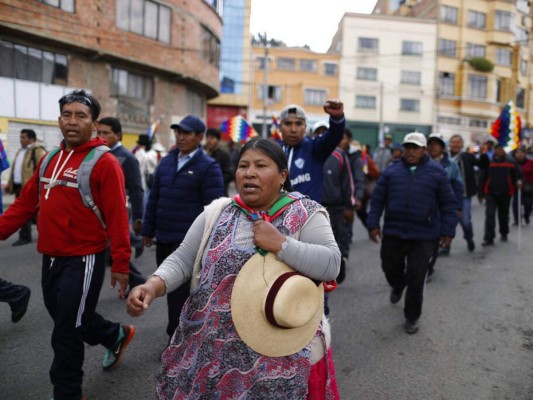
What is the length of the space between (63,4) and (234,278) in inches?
824

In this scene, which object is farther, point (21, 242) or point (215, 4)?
point (215, 4)

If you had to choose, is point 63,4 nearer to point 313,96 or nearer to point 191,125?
point 191,125

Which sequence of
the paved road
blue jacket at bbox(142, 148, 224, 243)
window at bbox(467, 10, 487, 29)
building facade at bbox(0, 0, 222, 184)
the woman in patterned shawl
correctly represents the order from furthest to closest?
window at bbox(467, 10, 487, 29)
building facade at bbox(0, 0, 222, 184)
blue jacket at bbox(142, 148, 224, 243)
the paved road
the woman in patterned shawl

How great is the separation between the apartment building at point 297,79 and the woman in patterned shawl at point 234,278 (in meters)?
43.7

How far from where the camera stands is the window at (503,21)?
46531 millimetres

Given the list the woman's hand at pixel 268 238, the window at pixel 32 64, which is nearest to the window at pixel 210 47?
the window at pixel 32 64

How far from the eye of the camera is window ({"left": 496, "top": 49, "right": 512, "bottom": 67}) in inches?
1869

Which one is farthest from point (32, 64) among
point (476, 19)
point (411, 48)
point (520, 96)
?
point (520, 96)

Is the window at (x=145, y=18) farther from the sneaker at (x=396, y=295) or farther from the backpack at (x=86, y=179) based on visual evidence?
the backpack at (x=86, y=179)

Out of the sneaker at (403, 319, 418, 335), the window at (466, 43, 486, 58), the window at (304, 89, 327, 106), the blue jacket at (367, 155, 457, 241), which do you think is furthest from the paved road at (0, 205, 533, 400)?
the window at (466, 43, 486, 58)

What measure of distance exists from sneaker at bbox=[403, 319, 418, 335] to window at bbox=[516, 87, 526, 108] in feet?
171

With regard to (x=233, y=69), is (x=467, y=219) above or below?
below

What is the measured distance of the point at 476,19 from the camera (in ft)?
153

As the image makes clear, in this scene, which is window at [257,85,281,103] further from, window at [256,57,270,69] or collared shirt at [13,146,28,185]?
collared shirt at [13,146,28,185]
